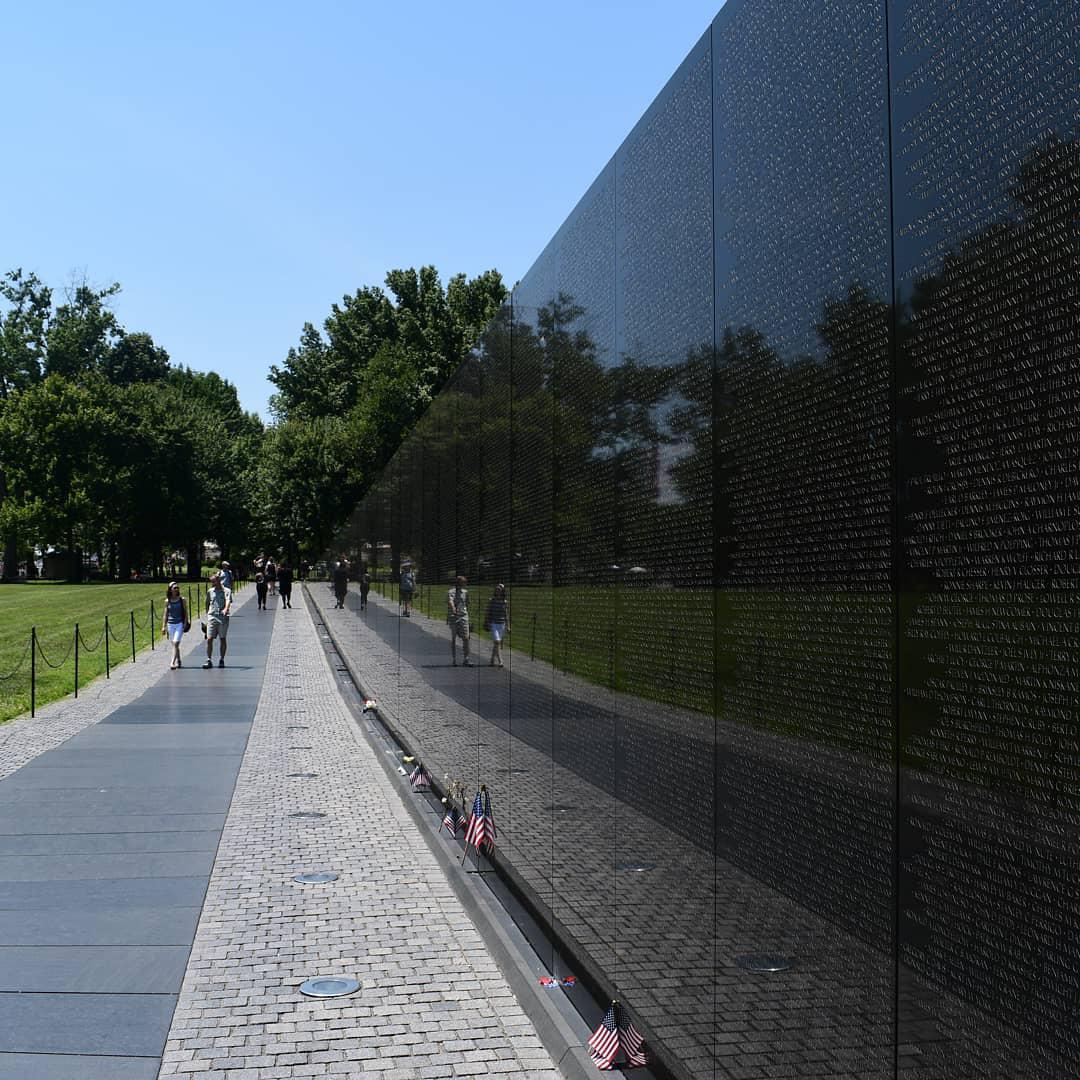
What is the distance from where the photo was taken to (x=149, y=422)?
3167 inches

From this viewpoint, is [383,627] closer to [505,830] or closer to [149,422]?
[505,830]

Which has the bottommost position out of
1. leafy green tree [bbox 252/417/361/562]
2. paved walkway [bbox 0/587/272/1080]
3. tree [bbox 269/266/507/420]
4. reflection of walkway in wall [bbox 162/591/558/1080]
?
reflection of walkway in wall [bbox 162/591/558/1080]

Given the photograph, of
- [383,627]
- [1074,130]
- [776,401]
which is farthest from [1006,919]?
[383,627]

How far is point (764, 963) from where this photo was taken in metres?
3.69

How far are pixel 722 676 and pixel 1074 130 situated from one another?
2.19m

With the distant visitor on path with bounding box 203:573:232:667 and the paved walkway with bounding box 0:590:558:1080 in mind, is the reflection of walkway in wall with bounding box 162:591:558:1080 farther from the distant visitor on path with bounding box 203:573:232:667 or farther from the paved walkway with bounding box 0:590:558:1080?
the distant visitor on path with bounding box 203:573:232:667

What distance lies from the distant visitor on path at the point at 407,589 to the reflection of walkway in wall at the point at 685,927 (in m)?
6.84

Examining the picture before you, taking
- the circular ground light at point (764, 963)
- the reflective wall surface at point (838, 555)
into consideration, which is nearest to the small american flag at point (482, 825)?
the reflective wall surface at point (838, 555)

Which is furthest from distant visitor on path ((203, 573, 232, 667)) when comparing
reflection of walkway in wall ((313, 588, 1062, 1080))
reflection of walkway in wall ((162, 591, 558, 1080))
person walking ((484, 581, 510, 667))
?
reflection of walkway in wall ((313, 588, 1062, 1080))

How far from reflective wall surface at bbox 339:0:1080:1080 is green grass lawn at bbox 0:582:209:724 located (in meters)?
14.5

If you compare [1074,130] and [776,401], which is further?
[776,401]

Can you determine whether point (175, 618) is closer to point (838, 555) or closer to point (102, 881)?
point (102, 881)

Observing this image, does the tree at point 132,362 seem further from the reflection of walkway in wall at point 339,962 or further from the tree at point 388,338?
the reflection of walkway in wall at point 339,962

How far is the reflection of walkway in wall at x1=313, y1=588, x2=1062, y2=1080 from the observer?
3021 mm
